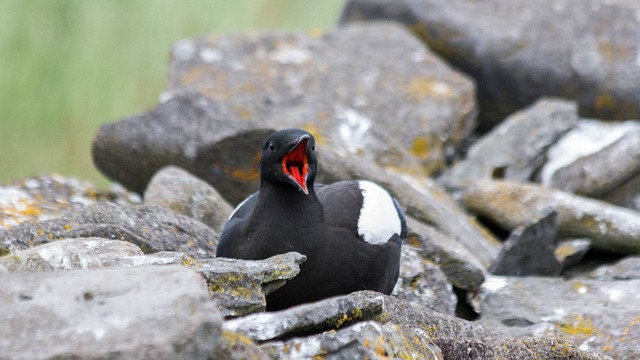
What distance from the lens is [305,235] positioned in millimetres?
4512

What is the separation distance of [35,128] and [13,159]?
278mm

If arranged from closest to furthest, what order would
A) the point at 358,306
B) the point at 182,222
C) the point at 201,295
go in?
the point at 201,295 → the point at 358,306 → the point at 182,222

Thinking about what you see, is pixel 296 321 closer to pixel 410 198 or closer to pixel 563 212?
pixel 410 198

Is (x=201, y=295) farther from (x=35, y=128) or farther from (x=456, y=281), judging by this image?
(x=35, y=128)

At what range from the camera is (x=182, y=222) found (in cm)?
485

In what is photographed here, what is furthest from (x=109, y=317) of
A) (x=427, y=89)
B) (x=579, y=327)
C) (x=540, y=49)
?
(x=540, y=49)

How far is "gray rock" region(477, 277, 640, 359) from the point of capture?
4660mm

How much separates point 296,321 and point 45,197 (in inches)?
121

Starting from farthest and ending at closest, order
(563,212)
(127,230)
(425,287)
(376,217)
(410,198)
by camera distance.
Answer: (563,212)
(410,198)
(425,287)
(376,217)
(127,230)

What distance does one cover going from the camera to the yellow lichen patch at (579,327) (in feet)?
15.8

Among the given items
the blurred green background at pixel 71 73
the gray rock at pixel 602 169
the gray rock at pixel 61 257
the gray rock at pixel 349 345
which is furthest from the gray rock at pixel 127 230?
the gray rock at pixel 602 169

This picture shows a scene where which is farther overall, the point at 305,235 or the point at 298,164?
the point at 298,164

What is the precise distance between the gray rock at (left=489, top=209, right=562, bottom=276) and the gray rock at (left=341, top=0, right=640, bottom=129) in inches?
127

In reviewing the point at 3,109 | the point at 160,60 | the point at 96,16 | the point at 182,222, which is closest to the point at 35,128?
the point at 3,109
